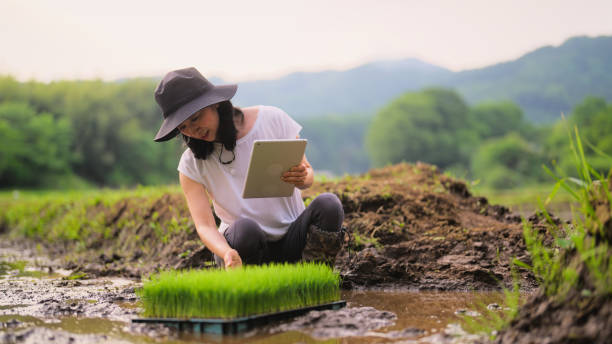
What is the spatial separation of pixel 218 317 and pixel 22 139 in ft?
161

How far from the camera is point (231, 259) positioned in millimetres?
3369

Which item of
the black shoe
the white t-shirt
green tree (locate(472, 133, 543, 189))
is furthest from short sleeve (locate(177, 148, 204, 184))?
green tree (locate(472, 133, 543, 189))

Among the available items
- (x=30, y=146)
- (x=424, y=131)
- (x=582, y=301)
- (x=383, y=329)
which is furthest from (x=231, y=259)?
(x=424, y=131)

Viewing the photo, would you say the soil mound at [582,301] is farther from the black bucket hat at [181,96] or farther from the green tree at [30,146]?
the green tree at [30,146]

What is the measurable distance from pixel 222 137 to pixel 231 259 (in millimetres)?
856

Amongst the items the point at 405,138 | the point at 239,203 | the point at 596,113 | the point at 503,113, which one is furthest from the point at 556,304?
the point at 503,113

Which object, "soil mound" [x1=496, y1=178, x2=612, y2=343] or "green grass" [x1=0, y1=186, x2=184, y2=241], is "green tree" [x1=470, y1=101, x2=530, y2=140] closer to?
"green grass" [x1=0, y1=186, x2=184, y2=241]

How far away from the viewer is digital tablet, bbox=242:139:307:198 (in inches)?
132

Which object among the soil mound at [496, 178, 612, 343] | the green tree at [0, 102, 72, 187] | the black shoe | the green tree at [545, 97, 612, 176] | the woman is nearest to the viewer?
the soil mound at [496, 178, 612, 343]

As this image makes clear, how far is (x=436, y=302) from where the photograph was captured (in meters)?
3.82

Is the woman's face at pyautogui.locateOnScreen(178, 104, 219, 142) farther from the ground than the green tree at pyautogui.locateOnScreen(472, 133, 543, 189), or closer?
farther from the ground

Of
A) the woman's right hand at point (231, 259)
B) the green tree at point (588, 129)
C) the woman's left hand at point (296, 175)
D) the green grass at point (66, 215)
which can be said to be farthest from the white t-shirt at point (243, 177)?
the green tree at point (588, 129)

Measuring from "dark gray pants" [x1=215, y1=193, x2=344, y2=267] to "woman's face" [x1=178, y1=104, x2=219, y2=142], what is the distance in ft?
2.08

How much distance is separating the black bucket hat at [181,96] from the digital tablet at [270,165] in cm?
45
